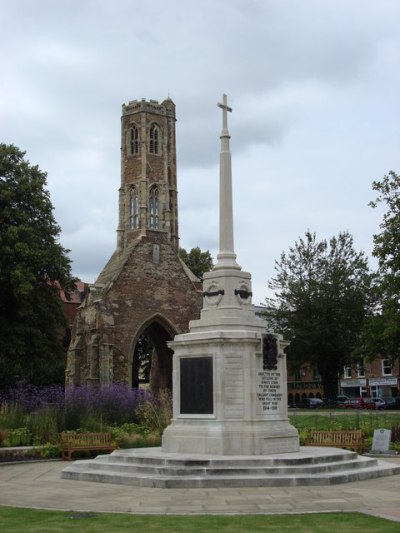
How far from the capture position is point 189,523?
8703 mm

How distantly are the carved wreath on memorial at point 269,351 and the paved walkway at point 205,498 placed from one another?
3.21 m

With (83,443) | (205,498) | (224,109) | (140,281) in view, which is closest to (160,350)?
(140,281)

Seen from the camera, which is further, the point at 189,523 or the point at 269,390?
the point at 269,390

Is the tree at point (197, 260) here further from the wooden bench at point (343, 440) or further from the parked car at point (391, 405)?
the wooden bench at point (343, 440)

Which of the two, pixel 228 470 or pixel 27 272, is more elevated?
pixel 27 272

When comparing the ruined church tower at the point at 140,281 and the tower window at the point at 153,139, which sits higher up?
the tower window at the point at 153,139

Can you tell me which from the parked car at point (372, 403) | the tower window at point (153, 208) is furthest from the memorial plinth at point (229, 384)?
the parked car at point (372, 403)

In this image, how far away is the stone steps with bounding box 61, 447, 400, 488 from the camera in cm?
1238

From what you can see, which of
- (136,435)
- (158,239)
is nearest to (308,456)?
(136,435)

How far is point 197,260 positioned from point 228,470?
47.3 metres

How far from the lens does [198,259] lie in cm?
5988

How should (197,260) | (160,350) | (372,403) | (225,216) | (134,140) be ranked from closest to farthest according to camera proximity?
(225,216) → (160,350) → (372,403) → (134,140) → (197,260)

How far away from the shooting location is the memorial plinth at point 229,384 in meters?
14.5

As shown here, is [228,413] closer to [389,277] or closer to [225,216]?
[225,216]
